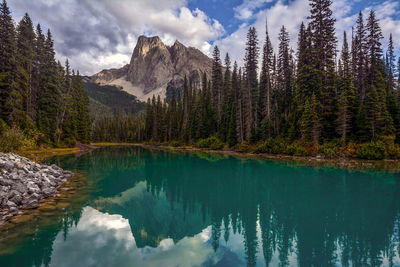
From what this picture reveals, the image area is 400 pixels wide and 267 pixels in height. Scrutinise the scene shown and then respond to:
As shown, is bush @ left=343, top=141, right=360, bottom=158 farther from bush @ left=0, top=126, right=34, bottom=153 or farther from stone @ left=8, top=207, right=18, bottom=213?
bush @ left=0, top=126, right=34, bottom=153

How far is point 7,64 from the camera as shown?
35406 mm

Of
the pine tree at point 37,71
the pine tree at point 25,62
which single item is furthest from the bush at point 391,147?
the pine tree at point 37,71

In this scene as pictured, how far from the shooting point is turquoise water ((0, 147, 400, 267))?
7.81 metres

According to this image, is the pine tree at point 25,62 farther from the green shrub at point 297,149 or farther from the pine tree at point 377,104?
the pine tree at point 377,104

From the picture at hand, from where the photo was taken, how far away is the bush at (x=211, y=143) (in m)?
54.6

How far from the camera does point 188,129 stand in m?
70.5

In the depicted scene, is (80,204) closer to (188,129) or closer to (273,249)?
(273,249)

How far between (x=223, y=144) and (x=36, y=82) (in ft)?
138

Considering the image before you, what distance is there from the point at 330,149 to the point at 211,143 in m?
29.4

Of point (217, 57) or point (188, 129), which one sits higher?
point (217, 57)

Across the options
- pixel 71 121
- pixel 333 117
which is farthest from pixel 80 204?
pixel 71 121

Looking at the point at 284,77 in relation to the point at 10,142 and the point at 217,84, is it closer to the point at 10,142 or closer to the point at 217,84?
the point at 217,84

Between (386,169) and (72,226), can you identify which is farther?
(386,169)

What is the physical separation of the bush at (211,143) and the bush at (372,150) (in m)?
29.1
